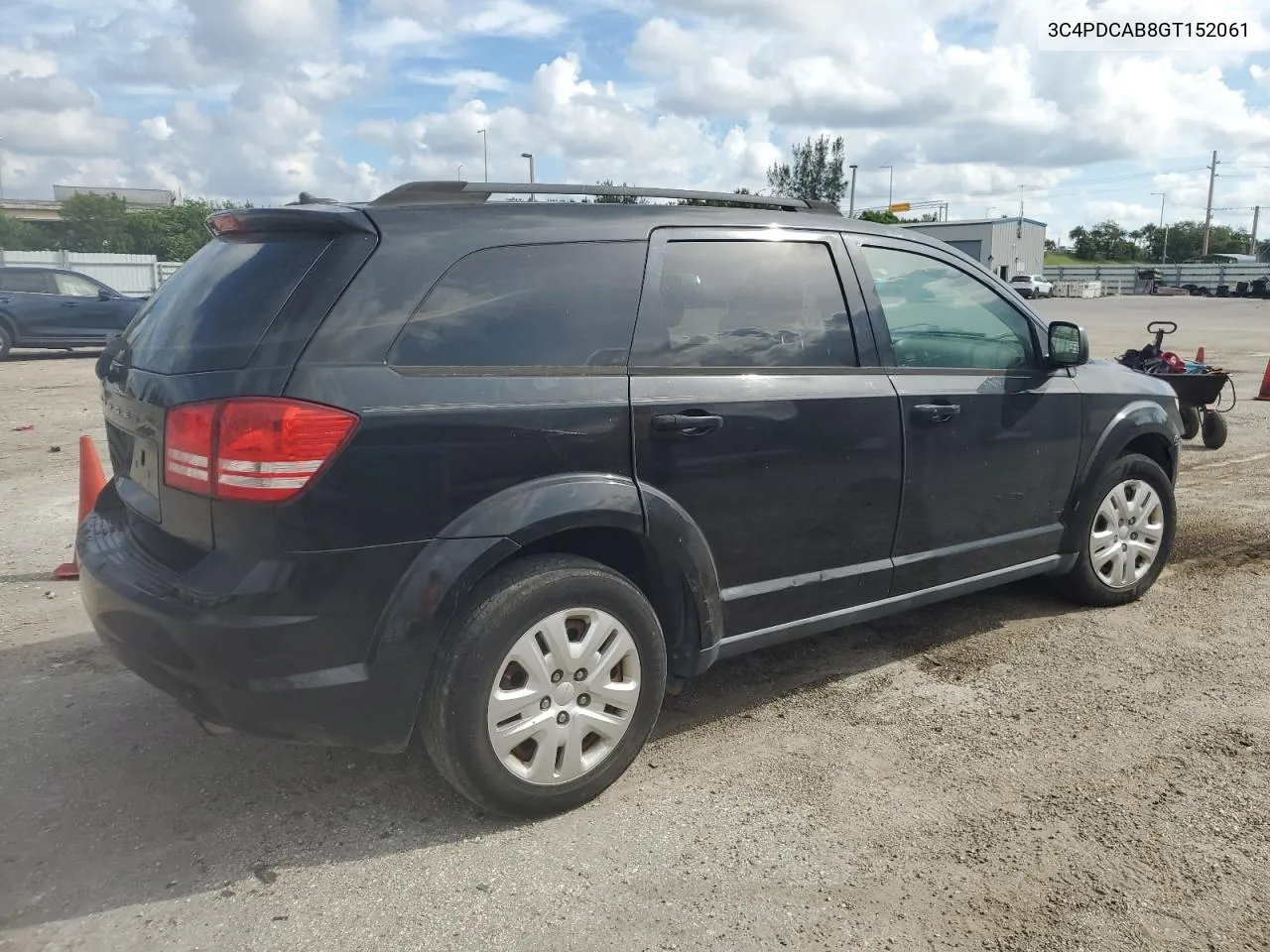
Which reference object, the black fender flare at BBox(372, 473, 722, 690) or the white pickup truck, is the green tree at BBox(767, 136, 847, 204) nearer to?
the white pickup truck

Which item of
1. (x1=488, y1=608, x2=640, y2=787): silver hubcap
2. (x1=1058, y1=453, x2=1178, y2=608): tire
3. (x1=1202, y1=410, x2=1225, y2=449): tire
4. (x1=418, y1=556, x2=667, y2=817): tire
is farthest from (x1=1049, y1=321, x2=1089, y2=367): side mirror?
(x1=1202, y1=410, x2=1225, y2=449): tire

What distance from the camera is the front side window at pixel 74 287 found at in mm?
17875

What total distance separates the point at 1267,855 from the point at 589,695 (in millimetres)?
1972

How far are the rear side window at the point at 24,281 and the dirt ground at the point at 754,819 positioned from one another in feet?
→ 51.5

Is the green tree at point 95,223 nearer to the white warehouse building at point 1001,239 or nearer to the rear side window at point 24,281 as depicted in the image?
the white warehouse building at point 1001,239

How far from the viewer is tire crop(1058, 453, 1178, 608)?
467 centimetres

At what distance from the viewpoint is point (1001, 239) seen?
7325 centimetres

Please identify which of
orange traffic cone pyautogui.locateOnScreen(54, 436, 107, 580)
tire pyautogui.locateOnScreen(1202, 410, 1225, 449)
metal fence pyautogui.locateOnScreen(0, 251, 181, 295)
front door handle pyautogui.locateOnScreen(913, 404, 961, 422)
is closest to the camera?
front door handle pyautogui.locateOnScreen(913, 404, 961, 422)

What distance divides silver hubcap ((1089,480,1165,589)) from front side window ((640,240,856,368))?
1.85 meters

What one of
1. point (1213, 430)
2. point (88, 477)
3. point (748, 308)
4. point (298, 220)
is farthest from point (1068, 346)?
point (1213, 430)

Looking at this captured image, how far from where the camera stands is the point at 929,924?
2.59 m

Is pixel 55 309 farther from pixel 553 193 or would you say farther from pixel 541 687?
pixel 541 687

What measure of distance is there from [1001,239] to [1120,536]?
74.6 metres

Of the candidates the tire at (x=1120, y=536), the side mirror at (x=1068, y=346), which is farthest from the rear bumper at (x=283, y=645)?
the tire at (x=1120, y=536)
